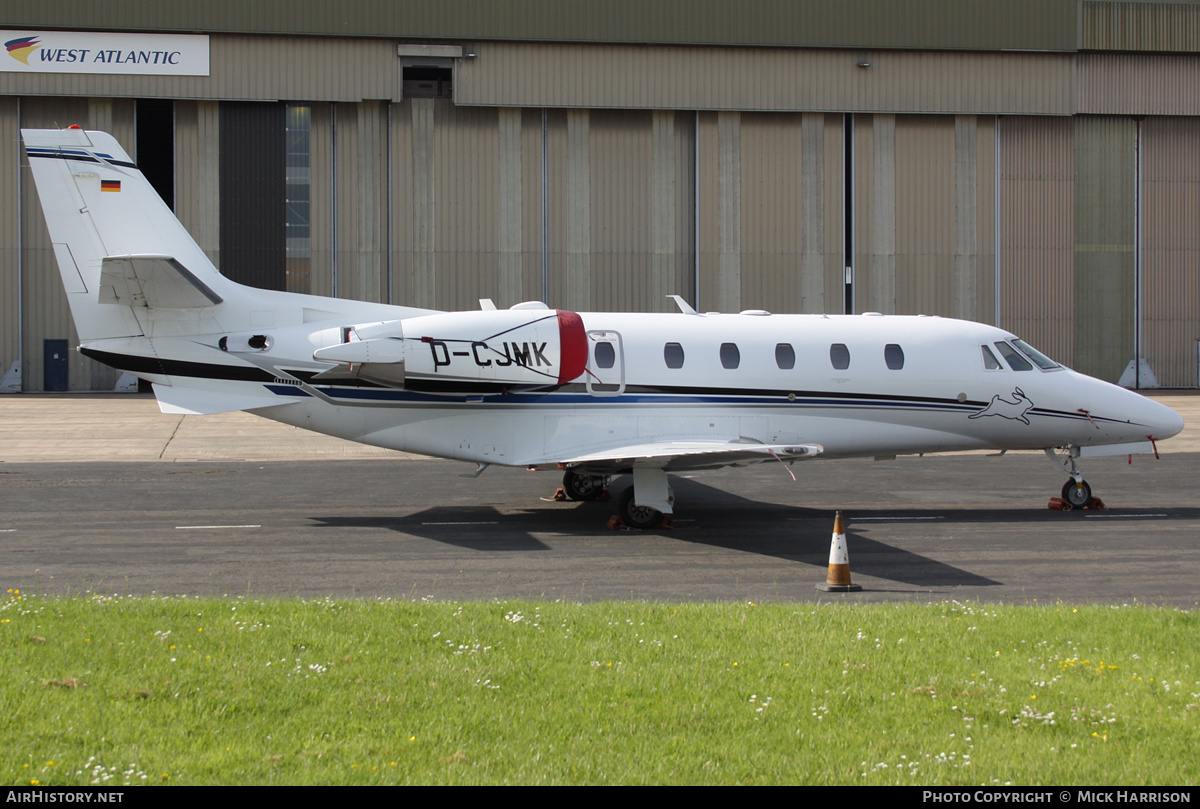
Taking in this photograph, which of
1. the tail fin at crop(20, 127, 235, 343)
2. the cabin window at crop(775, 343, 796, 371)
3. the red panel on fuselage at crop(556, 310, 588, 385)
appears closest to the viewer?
the tail fin at crop(20, 127, 235, 343)

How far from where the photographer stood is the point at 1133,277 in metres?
42.8

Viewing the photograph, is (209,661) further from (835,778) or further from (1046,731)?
(1046,731)

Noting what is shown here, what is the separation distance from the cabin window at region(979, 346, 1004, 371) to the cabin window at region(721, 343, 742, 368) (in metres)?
4.13

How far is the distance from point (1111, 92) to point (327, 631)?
42195 mm

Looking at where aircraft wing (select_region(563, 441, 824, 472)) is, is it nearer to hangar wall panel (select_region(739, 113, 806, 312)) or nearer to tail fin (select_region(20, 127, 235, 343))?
tail fin (select_region(20, 127, 235, 343))

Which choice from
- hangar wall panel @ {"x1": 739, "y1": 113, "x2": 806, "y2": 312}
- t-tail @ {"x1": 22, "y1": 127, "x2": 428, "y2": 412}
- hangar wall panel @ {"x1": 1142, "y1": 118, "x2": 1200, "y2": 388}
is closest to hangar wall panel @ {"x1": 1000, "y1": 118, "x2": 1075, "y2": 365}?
hangar wall panel @ {"x1": 1142, "y1": 118, "x2": 1200, "y2": 388}

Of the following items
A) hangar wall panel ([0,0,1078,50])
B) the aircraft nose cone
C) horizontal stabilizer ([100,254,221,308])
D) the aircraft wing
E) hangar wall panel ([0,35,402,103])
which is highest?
hangar wall panel ([0,0,1078,50])

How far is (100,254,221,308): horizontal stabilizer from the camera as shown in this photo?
14555 millimetres

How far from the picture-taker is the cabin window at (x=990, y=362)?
17172 mm

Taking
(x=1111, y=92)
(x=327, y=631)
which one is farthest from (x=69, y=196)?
(x=1111, y=92)

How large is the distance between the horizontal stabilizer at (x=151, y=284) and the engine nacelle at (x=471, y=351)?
6.46 ft

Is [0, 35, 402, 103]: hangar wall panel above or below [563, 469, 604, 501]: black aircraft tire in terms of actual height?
above

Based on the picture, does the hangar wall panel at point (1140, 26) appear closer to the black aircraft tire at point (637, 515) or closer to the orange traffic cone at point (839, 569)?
the black aircraft tire at point (637, 515)

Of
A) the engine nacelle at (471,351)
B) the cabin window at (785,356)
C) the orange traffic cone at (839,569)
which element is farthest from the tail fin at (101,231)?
the orange traffic cone at (839,569)
